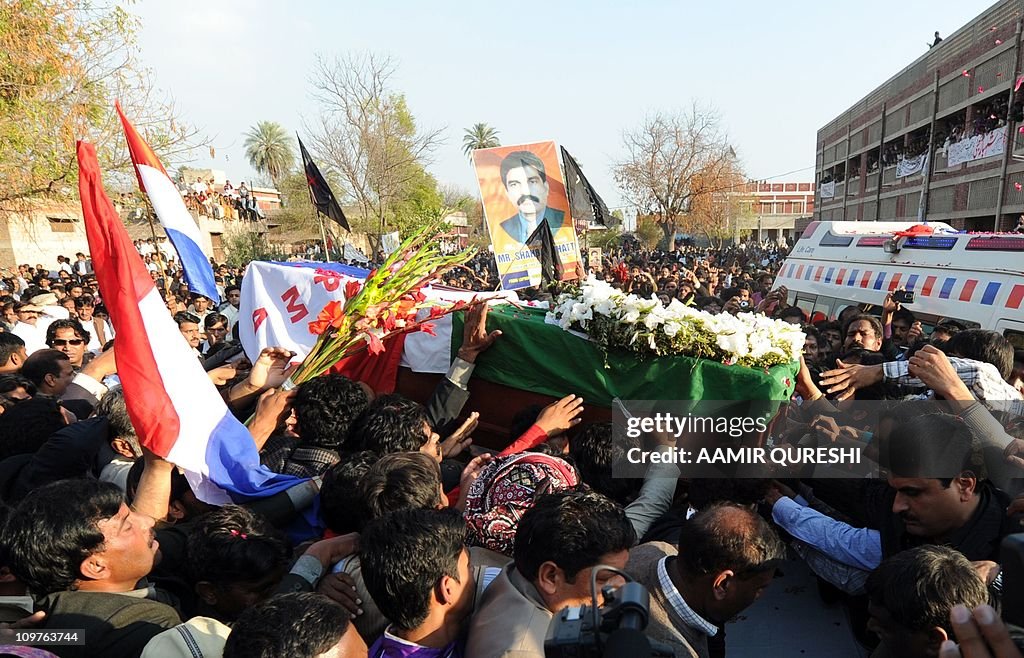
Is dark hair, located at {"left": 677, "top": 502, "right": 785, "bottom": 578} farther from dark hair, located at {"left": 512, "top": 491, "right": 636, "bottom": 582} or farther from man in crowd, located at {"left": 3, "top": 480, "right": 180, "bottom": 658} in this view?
man in crowd, located at {"left": 3, "top": 480, "right": 180, "bottom": 658}

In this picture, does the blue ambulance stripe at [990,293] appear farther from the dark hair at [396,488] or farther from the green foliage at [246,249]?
the green foliage at [246,249]

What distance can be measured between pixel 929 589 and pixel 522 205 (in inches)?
224

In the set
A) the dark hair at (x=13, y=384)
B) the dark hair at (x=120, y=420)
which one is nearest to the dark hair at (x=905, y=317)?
the dark hair at (x=120, y=420)

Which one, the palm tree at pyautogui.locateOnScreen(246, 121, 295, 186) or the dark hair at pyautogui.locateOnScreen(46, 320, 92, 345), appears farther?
the palm tree at pyautogui.locateOnScreen(246, 121, 295, 186)

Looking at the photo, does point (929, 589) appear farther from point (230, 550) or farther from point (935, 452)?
point (230, 550)

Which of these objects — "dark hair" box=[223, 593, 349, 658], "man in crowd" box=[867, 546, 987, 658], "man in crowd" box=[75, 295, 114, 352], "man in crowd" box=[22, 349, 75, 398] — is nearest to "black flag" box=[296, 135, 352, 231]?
"man in crowd" box=[75, 295, 114, 352]

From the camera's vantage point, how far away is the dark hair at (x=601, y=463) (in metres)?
3.01

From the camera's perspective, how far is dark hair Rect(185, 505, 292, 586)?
2.11 metres

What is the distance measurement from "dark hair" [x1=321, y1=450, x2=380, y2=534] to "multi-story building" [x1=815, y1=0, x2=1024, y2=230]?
23.2m

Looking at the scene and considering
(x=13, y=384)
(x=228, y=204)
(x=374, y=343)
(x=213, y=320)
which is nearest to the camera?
(x=374, y=343)

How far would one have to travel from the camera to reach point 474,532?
8.15 ft

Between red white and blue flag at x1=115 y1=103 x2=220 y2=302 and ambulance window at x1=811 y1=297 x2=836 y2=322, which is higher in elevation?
red white and blue flag at x1=115 y1=103 x2=220 y2=302

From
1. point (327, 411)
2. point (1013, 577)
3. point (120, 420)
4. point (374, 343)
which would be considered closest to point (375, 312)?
point (374, 343)

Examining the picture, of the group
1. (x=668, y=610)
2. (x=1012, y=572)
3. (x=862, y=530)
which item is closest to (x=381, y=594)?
(x=668, y=610)
